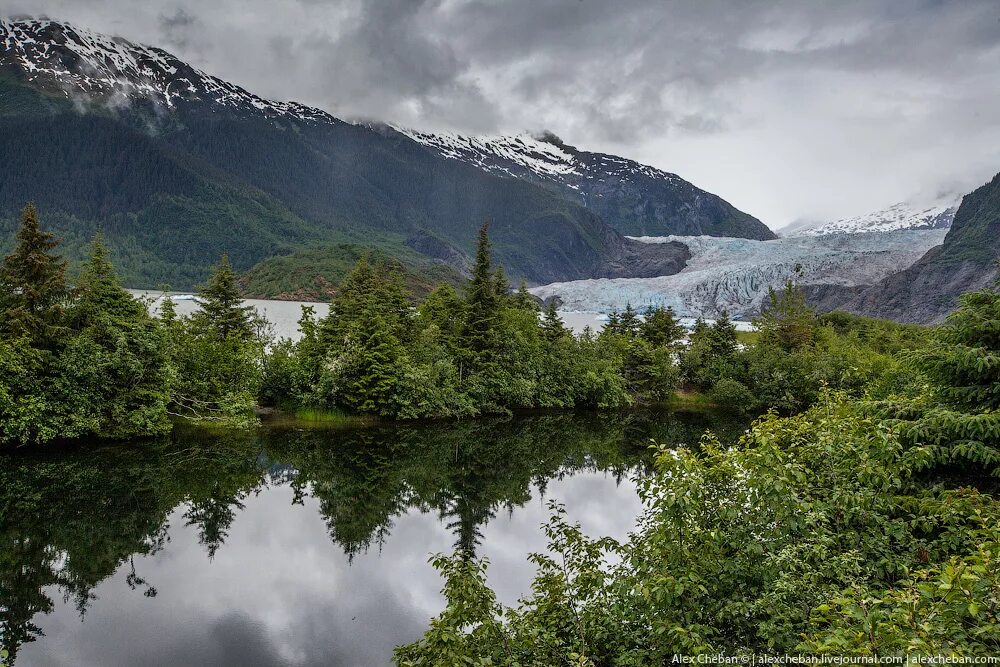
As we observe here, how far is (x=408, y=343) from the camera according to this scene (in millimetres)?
35750

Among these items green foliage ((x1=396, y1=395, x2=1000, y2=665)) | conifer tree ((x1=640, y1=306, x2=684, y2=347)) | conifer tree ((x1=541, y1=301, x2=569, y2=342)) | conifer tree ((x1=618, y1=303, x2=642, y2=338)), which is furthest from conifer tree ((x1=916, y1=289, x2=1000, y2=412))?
conifer tree ((x1=618, y1=303, x2=642, y2=338))

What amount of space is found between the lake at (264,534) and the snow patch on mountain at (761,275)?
301 feet

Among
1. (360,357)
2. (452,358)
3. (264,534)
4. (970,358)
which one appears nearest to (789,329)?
(452,358)

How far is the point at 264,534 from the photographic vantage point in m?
17.0

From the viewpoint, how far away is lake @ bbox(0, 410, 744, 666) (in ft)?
38.3

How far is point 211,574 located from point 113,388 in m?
14.3

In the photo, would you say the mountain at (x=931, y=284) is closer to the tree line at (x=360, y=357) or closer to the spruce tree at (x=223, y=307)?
the tree line at (x=360, y=357)

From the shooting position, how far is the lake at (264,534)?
1168 centimetres

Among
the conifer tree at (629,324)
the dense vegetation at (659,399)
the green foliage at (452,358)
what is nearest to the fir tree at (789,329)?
the dense vegetation at (659,399)

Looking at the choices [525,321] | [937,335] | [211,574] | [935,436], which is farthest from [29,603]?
[525,321]

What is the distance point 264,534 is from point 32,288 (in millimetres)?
14807

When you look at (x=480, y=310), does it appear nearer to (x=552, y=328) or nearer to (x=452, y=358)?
(x=452, y=358)

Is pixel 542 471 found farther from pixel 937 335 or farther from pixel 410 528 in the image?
pixel 937 335

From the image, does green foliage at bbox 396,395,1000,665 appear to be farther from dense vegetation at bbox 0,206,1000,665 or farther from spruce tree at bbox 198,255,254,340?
spruce tree at bbox 198,255,254,340
